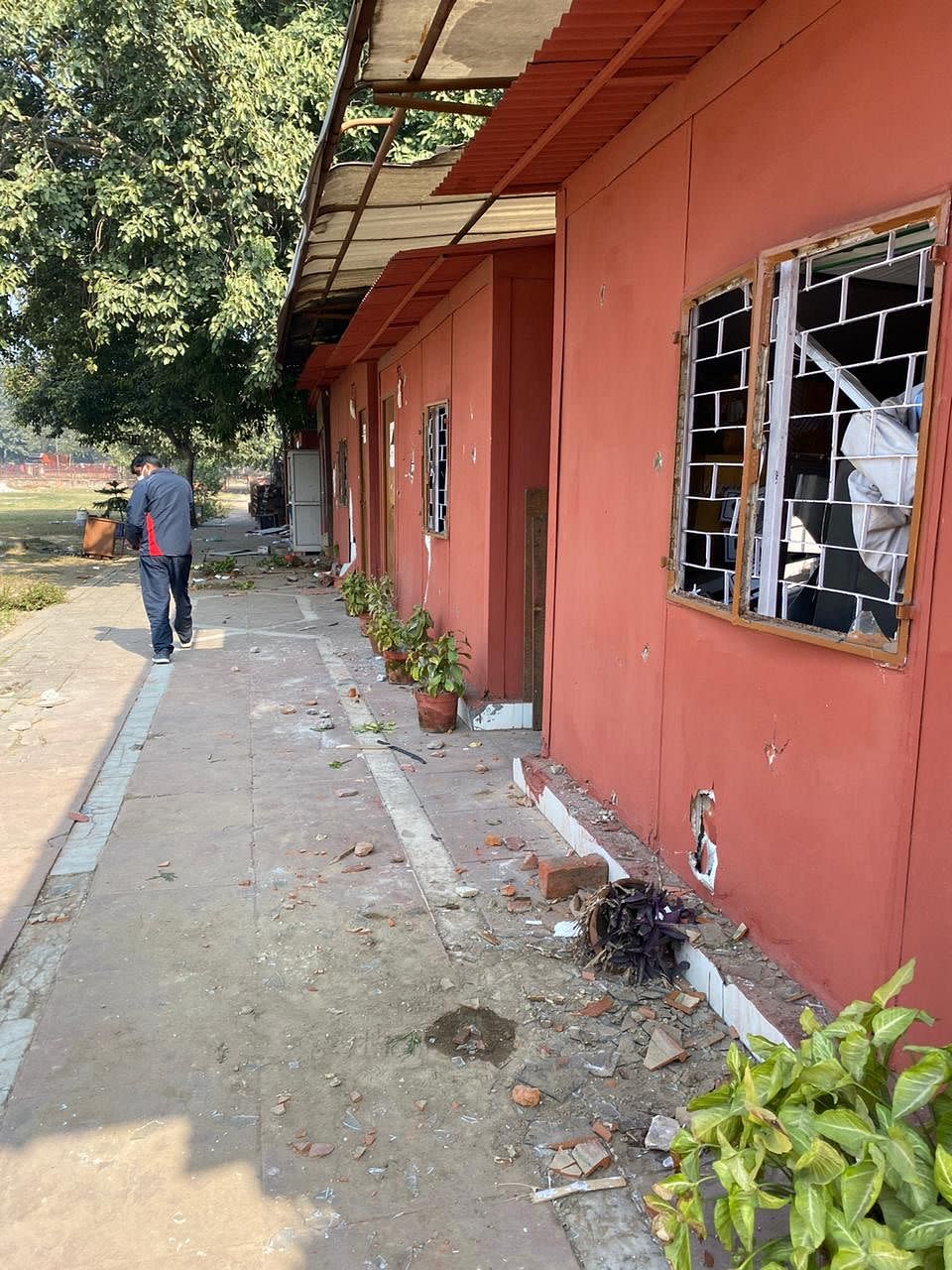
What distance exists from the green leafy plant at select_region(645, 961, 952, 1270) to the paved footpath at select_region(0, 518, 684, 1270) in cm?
75

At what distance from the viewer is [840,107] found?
8.59 ft

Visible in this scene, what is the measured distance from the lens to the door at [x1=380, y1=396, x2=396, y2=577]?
10.9 metres

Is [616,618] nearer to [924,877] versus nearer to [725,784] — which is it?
[725,784]

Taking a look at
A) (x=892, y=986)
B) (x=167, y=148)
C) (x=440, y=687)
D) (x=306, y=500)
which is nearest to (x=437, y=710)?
(x=440, y=687)

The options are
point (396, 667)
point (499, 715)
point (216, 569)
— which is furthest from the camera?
point (216, 569)

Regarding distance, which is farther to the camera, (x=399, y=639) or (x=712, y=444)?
(x=399, y=639)

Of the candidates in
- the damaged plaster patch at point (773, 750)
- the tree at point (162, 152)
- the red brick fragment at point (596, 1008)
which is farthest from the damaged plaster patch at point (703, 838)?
the tree at point (162, 152)

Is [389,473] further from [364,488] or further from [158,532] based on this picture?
[158,532]

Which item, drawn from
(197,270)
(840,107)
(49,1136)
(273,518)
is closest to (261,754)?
(49,1136)

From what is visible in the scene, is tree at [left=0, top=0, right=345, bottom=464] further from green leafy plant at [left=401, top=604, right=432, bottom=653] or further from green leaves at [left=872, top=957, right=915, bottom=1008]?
green leaves at [left=872, top=957, right=915, bottom=1008]

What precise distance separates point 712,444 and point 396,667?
4.85m

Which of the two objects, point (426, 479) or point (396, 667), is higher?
point (426, 479)

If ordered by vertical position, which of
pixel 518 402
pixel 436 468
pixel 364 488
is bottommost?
pixel 364 488

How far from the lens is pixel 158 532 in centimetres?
901
